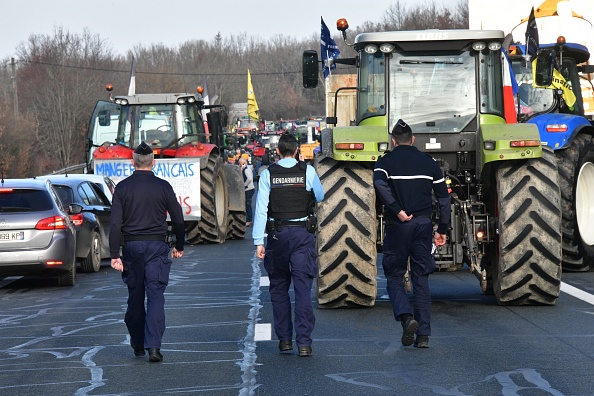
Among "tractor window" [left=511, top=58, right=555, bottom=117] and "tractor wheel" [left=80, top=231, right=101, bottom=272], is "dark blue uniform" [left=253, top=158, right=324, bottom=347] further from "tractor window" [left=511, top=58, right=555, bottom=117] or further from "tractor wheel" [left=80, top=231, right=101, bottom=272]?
"tractor wheel" [left=80, top=231, right=101, bottom=272]

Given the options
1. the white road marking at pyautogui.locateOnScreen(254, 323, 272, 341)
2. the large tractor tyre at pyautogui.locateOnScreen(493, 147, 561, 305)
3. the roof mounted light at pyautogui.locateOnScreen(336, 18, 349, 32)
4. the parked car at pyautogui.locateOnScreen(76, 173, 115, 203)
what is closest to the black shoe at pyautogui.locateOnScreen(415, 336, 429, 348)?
the white road marking at pyautogui.locateOnScreen(254, 323, 272, 341)

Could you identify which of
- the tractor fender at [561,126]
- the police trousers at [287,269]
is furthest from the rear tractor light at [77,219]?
the police trousers at [287,269]

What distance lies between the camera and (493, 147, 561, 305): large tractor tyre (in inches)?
504

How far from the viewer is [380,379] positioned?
9062 millimetres

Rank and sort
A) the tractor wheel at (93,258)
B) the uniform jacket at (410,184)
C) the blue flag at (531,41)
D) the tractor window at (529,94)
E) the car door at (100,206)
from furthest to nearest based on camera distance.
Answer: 1. the car door at (100,206)
2. the tractor wheel at (93,258)
3. the tractor window at (529,94)
4. the blue flag at (531,41)
5. the uniform jacket at (410,184)

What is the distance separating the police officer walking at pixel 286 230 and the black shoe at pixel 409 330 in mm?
796

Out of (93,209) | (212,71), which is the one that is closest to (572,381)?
(93,209)

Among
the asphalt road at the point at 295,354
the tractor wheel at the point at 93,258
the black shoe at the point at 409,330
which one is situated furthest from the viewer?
the tractor wheel at the point at 93,258

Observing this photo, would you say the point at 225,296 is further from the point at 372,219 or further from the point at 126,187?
the point at 126,187

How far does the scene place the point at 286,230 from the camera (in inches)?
420

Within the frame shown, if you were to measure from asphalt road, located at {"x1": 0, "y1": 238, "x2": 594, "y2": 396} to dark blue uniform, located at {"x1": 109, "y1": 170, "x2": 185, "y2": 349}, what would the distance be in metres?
0.42

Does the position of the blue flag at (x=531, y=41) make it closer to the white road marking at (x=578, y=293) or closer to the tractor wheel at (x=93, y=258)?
the white road marking at (x=578, y=293)

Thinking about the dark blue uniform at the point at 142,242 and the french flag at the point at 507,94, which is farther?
the french flag at the point at 507,94

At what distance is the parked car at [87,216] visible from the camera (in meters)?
19.7
